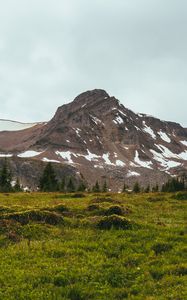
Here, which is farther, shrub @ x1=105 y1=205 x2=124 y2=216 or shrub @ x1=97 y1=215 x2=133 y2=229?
shrub @ x1=105 y1=205 x2=124 y2=216

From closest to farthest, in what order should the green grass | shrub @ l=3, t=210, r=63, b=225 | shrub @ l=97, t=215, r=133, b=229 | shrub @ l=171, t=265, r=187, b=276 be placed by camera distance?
the green grass, shrub @ l=171, t=265, r=187, b=276, shrub @ l=97, t=215, r=133, b=229, shrub @ l=3, t=210, r=63, b=225

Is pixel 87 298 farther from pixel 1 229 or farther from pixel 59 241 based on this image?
pixel 1 229

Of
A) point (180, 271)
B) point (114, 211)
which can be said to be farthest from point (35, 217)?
point (180, 271)

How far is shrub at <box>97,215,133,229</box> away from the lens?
24047 mm

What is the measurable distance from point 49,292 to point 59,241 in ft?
19.5

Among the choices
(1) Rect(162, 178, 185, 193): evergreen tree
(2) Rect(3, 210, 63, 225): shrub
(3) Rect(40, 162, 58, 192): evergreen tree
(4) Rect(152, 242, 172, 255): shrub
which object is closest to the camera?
Answer: (4) Rect(152, 242, 172, 255): shrub

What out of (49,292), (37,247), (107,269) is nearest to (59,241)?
(37,247)

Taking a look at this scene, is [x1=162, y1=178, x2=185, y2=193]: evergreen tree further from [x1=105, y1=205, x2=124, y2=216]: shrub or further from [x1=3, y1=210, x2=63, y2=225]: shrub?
[x1=3, y1=210, x2=63, y2=225]: shrub

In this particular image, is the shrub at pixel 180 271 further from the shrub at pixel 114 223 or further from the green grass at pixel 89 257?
the shrub at pixel 114 223

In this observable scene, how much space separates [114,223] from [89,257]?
17.1 feet

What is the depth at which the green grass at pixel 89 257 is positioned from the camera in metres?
16.0

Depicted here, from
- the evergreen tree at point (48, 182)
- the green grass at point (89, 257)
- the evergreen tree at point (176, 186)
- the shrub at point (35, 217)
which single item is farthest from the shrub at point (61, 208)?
the evergreen tree at point (48, 182)

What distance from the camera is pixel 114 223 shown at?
24297 mm

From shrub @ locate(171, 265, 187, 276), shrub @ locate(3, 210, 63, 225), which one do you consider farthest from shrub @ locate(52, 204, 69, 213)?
shrub @ locate(171, 265, 187, 276)
